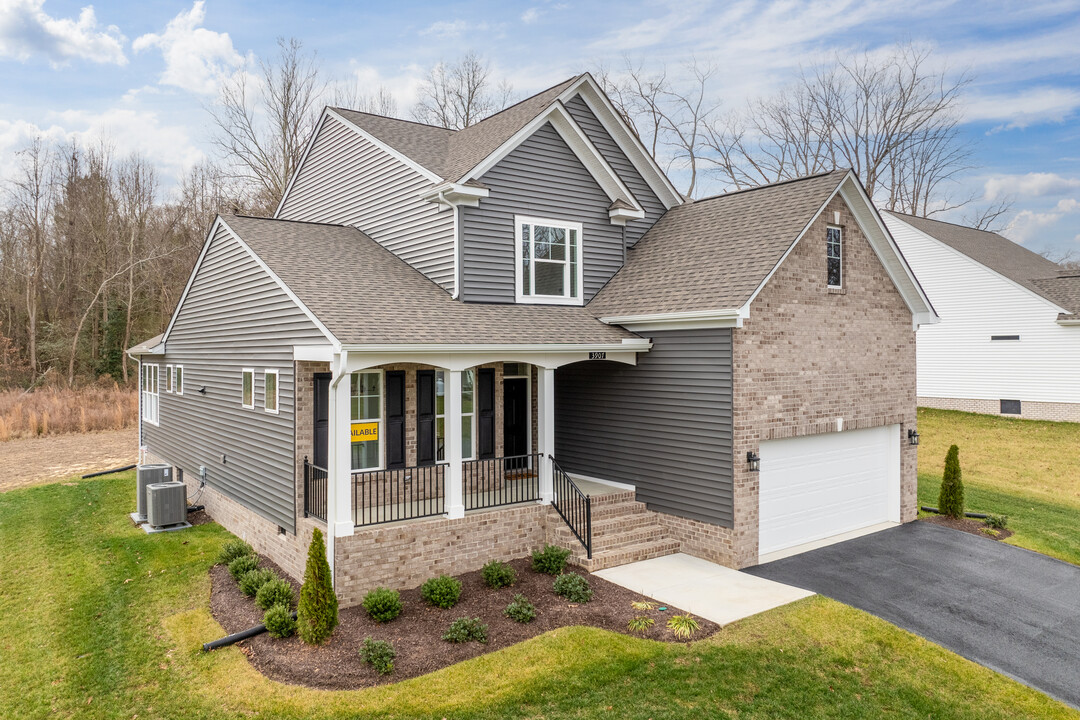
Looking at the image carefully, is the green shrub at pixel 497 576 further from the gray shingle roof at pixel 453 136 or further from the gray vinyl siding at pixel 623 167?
the gray vinyl siding at pixel 623 167

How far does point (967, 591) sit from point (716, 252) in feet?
21.7

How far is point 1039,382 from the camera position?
963 inches

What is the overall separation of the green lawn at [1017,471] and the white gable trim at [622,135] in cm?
933

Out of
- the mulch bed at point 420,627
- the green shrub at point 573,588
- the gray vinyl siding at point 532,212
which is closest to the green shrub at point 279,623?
the mulch bed at point 420,627

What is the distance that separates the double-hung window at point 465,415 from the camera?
1160 cm

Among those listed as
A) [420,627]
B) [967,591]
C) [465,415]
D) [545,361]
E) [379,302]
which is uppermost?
[379,302]

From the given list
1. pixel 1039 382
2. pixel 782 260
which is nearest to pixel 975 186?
pixel 1039 382

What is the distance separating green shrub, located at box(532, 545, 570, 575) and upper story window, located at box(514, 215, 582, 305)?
4.69 meters

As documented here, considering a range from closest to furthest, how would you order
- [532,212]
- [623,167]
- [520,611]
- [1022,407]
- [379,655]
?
[379,655]
[520,611]
[532,212]
[623,167]
[1022,407]

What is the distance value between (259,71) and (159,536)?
889 inches

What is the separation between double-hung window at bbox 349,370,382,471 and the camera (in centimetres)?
1070

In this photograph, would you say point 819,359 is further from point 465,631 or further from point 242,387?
point 242,387

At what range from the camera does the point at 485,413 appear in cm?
1211

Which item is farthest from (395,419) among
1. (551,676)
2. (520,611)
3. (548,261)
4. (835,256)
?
(835,256)
